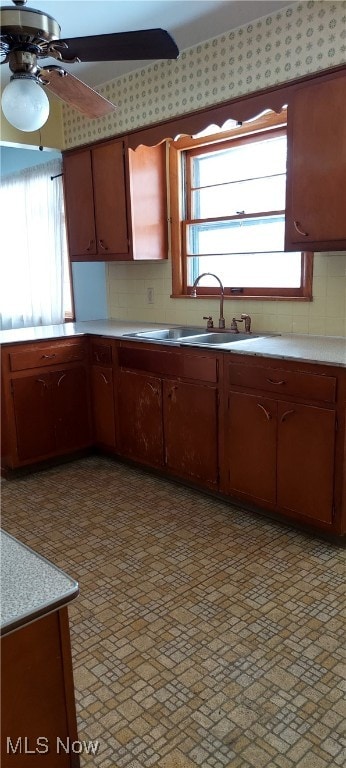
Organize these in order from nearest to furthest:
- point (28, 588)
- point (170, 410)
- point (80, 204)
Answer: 1. point (28, 588)
2. point (170, 410)
3. point (80, 204)

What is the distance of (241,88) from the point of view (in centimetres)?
292

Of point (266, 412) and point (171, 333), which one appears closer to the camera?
point (266, 412)

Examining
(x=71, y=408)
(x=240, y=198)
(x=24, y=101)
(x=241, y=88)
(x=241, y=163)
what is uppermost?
(x=241, y=88)

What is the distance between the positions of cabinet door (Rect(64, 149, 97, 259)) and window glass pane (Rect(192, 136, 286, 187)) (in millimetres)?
807

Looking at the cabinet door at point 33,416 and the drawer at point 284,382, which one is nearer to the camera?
the drawer at point 284,382

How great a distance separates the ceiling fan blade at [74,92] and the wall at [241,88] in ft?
3.22

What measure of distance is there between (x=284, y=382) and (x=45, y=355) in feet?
5.63

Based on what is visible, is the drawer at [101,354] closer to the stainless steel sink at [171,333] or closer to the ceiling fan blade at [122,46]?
the stainless steel sink at [171,333]

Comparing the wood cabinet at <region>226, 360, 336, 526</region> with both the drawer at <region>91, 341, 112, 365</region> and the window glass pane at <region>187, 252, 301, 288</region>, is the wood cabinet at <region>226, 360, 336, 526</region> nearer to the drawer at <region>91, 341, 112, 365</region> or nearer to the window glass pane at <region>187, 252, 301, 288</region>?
the window glass pane at <region>187, 252, 301, 288</region>

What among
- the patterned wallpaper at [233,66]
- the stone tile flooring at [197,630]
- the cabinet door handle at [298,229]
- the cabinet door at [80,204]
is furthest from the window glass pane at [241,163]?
the stone tile flooring at [197,630]

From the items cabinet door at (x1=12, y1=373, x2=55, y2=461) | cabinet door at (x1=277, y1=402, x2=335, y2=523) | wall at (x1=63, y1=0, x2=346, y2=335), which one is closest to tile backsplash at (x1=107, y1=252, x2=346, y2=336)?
wall at (x1=63, y1=0, x2=346, y2=335)

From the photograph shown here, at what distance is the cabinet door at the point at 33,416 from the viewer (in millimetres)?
3531

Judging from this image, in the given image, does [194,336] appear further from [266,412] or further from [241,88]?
[241,88]

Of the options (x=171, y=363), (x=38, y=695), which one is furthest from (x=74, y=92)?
(x=38, y=695)
